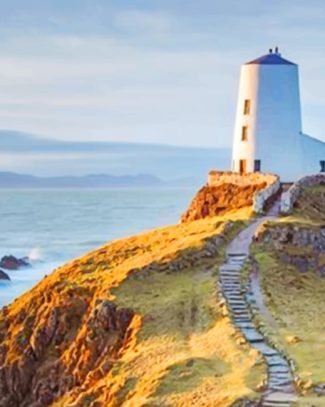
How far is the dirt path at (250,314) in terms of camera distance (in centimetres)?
2417

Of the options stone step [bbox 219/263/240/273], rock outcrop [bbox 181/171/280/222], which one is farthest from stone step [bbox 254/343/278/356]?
rock outcrop [bbox 181/171/280/222]

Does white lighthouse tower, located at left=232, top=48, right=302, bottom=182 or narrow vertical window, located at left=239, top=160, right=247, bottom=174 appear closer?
white lighthouse tower, located at left=232, top=48, right=302, bottom=182

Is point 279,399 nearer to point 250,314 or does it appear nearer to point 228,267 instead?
point 250,314

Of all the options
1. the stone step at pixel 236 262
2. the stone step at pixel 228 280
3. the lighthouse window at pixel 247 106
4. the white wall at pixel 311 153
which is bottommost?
the stone step at pixel 228 280

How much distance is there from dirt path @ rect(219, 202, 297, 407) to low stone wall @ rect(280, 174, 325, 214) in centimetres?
45

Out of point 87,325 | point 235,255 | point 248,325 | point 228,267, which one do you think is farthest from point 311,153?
point 248,325

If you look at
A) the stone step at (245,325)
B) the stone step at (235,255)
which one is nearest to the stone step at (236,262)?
the stone step at (235,255)

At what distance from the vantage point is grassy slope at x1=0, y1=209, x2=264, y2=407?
83.8 feet

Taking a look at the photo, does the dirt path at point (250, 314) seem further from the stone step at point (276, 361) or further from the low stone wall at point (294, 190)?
the low stone wall at point (294, 190)

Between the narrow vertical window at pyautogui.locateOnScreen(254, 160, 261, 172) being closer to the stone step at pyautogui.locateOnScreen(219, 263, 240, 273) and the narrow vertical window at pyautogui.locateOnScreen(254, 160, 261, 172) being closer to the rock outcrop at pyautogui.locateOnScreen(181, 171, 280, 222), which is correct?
the rock outcrop at pyautogui.locateOnScreen(181, 171, 280, 222)

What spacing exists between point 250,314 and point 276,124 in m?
23.0

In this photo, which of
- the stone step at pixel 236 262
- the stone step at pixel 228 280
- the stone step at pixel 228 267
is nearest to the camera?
the stone step at pixel 228 280

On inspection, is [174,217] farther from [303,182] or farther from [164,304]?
[164,304]

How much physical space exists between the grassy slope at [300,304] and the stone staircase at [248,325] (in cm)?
36
